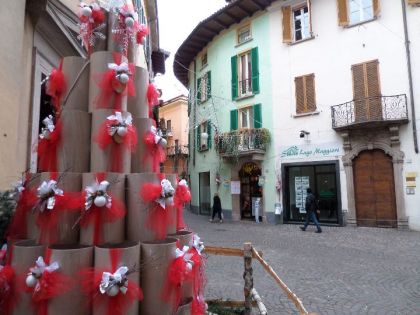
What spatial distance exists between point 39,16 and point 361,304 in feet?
18.6

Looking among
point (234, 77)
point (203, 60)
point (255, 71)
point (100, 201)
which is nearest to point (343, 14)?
point (255, 71)

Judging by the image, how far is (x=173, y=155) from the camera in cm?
3397

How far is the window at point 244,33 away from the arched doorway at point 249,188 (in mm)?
6682

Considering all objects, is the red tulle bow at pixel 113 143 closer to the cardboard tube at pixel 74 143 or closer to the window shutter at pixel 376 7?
the cardboard tube at pixel 74 143

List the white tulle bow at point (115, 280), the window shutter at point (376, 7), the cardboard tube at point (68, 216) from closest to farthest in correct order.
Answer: the white tulle bow at point (115, 280) < the cardboard tube at point (68, 216) < the window shutter at point (376, 7)

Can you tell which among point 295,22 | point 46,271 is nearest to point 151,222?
point 46,271

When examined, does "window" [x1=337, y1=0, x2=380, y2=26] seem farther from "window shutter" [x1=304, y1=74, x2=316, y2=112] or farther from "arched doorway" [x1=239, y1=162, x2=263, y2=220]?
"arched doorway" [x1=239, y1=162, x2=263, y2=220]

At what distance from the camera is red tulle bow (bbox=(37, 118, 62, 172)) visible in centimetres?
273

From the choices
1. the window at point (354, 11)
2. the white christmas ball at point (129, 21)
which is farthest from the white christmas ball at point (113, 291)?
the window at point (354, 11)

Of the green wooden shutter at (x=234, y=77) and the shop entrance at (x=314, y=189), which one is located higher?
the green wooden shutter at (x=234, y=77)

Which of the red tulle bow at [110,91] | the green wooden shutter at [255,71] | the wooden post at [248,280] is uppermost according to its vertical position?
the green wooden shutter at [255,71]

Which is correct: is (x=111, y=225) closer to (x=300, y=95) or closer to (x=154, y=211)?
(x=154, y=211)

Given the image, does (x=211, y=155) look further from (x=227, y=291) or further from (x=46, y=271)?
(x=46, y=271)

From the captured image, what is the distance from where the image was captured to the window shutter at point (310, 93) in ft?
54.6
